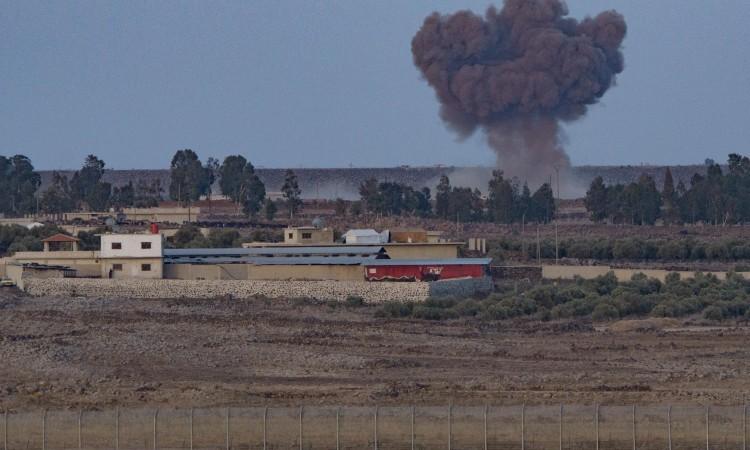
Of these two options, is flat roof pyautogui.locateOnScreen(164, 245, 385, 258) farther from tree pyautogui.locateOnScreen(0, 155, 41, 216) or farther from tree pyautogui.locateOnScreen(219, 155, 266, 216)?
tree pyautogui.locateOnScreen(0, 155, 41, 216)

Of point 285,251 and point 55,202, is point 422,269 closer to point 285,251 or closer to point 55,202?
point 285,251

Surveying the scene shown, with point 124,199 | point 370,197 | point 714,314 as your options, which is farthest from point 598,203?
point 714,314

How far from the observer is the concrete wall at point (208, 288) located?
60.1 m

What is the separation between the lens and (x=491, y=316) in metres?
55.1

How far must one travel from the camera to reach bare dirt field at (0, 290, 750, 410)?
33.5 metres

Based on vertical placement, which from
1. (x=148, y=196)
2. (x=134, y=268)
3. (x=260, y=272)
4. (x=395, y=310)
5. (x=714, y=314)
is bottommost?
(x=714, y=314)

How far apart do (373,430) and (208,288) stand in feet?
112

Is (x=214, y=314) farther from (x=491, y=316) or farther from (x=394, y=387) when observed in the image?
(x=394, y=387)

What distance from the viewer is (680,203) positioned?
379ft

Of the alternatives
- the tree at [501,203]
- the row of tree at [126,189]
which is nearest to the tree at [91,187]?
the row of tree at [126,189]

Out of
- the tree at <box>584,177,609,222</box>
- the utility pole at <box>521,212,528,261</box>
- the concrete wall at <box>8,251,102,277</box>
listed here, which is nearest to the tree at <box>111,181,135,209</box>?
the utility pole at <box>521,212,528,261</box>

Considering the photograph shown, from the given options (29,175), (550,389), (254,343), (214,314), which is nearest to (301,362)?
(254,343)

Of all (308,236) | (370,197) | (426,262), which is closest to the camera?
(426,262)

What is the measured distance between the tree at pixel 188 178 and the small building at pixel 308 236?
168ft
